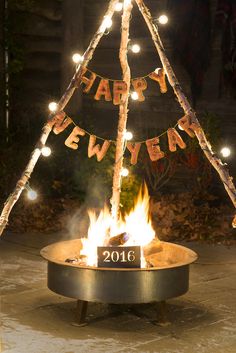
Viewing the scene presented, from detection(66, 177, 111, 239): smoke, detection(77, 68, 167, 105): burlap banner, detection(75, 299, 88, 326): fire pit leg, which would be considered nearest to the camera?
detection(75, 299, 88, 326): fire pit leg

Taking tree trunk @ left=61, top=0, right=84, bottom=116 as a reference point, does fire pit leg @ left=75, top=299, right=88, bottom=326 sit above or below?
below

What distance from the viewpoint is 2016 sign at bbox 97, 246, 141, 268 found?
5.84 m

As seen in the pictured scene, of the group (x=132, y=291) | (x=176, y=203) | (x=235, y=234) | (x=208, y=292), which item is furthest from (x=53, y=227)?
(x=132, y=291)

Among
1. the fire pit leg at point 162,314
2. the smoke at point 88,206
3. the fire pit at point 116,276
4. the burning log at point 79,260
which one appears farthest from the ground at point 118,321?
the smoke at point 88,206

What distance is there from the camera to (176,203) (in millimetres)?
9953

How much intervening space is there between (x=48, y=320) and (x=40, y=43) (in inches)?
260

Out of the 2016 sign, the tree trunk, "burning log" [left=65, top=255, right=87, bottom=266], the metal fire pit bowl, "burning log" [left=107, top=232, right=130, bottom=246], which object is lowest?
the metal fire pit bowl

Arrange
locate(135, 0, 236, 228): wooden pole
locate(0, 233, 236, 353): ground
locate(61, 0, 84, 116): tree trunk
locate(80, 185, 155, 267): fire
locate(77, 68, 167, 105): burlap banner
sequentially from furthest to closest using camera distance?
locate(61, 0, 84, 116): tree trunk
locate(80, 185, 155, 267): fire
locate(77, 68, 167, 105): burlap banner
locate(135, 0, 236, 228): wooden pole
locate(0, 233, 236, 353): ground

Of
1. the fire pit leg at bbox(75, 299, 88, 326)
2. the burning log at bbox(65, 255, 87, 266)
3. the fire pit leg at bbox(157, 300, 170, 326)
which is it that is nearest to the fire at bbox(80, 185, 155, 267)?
the burning log at bbox(65, 255, 87, 266)

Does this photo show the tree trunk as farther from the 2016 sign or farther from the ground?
the 2016 sign

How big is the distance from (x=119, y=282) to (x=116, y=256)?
218 mm

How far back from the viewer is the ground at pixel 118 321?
5.64m

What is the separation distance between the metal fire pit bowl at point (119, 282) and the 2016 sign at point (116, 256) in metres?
0.15

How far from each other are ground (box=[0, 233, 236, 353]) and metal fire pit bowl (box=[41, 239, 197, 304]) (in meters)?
0.30
